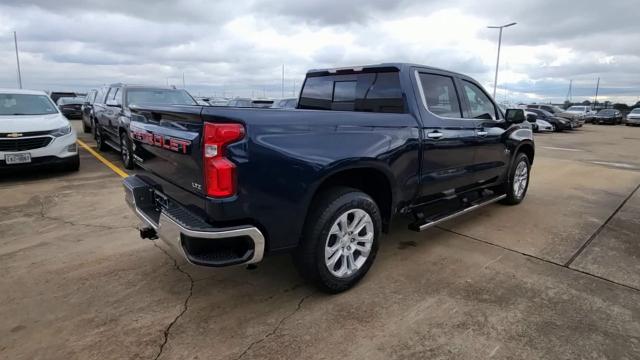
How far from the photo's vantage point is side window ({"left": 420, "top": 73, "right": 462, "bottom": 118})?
4004 mm

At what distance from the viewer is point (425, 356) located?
249cm

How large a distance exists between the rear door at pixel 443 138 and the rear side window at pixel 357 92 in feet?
0.84

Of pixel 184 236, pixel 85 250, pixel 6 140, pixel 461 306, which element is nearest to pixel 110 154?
pixel 6 140

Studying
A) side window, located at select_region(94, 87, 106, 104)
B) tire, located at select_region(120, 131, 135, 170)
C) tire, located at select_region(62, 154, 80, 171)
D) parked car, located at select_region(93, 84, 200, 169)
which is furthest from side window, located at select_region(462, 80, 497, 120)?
side window, located at select_region(94, 87, 106, 104)

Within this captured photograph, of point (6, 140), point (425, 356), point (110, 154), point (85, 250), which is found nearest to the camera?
point (425, 356)

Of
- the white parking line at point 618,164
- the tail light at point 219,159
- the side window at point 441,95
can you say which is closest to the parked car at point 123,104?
the side window at point 441,95

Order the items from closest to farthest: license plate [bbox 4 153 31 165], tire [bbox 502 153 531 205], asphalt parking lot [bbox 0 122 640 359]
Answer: asphalt parking lot [bbox 0 122 640 359] → tire [bbox 502 153 531 205] → license plate [bbox 4 153 31 165]

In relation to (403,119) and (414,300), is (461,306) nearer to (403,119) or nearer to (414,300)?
(414,300)

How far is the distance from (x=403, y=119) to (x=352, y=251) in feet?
4.16

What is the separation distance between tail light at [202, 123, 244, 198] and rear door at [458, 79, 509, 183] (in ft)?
9.97

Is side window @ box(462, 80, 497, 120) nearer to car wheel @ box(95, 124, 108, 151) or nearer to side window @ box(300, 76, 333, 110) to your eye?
side window @ box(300, 76, 333, 110)

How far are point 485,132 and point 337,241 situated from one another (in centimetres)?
267

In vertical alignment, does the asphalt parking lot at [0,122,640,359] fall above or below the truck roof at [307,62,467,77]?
below

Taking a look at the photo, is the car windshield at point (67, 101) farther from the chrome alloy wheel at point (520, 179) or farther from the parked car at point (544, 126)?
the parked car at point (544, 126)
